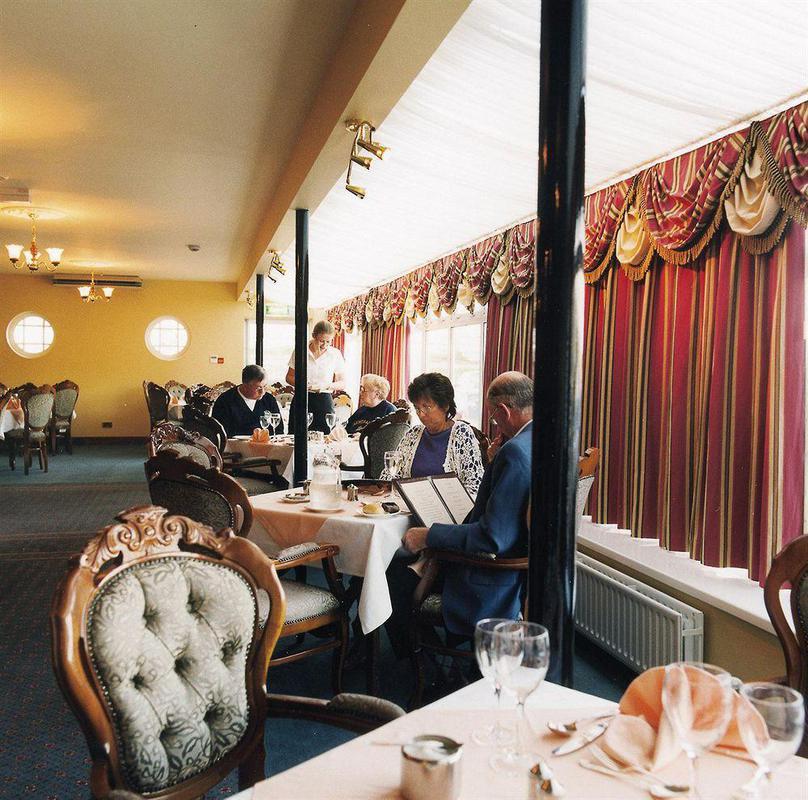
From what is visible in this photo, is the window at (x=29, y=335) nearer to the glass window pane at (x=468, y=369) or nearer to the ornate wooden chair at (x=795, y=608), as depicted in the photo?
the glass window pane at (x=468, y=369)

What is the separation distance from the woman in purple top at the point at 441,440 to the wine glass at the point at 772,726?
Result: 2.46 meters

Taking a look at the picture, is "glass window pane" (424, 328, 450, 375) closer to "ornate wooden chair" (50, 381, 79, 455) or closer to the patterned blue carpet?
the patterned blue carpet

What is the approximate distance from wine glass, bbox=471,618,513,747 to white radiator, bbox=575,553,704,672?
1842 mm

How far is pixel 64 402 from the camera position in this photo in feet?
37.1

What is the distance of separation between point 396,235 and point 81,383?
8833 millimetres

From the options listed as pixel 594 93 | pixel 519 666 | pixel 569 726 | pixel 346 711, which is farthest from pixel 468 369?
pixel 519 666

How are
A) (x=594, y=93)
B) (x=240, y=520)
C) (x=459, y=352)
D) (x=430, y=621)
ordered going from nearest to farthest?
(x=430, y=621) → (x=240, y=520) → (x=594, y=93) → (x=459, y=352)

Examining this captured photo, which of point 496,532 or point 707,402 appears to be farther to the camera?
point 707,402

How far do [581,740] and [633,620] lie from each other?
81.6 inches

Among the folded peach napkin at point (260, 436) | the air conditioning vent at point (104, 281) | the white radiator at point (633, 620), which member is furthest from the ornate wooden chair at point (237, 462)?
the air conditioning vent at point (104, 281)

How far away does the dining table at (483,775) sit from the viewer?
1.05m

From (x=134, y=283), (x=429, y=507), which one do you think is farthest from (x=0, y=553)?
(x=134, y=283)

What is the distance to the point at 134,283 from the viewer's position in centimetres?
1308
